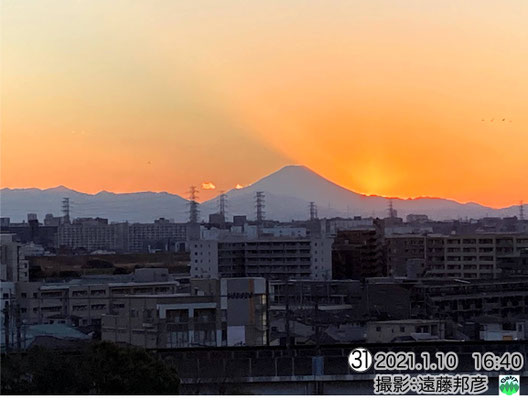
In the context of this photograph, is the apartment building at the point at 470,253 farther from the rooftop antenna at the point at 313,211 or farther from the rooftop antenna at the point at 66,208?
the rooftop antenna at the point at 66,208

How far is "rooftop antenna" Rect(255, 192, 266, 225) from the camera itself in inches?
237

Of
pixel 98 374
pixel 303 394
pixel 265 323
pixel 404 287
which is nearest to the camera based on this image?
pixel 98 374

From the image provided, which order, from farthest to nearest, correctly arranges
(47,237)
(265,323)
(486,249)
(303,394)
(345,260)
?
(47,237)
(345,260)
(486,249)
(265,323)
(303,394)

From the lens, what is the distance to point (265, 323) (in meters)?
4.22

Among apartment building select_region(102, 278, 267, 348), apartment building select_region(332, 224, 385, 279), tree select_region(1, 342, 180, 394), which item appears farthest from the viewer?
apartment building select_region(332, 224, 385, 279)

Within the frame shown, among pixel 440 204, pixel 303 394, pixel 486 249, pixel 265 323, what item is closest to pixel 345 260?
pixel 486 249

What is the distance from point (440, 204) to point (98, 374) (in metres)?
3.74

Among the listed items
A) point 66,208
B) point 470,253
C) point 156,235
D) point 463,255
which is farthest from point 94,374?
point 156,235

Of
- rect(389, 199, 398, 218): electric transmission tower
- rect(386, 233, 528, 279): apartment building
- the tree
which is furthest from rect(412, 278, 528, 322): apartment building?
the tree

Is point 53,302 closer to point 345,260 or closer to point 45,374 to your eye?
point 345,260

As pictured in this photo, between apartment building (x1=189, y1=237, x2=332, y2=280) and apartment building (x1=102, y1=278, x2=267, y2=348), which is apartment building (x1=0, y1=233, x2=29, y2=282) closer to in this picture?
apartment building (x1=189, y1=237, x2=332, y2=280)

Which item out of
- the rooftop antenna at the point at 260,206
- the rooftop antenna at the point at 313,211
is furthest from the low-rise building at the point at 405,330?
the rooftop antenna at the point at 313,211

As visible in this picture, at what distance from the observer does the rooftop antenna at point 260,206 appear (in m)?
6.01

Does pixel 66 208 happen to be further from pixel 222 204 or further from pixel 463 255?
pixel 463 255
